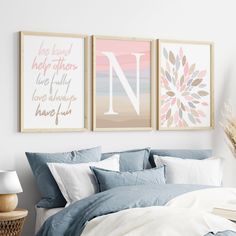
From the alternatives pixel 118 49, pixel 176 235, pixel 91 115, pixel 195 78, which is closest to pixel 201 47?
pixel 195 78

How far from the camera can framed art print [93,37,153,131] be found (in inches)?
201

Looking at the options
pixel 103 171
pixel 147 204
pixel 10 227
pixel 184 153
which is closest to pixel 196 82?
pixel 184 153

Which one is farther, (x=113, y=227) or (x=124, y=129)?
(x=124, y=129)

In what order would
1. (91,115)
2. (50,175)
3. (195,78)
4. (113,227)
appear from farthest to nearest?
(195,78) < (91,115) < (50,175) < (113,227)

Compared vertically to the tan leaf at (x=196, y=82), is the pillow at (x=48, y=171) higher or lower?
lower

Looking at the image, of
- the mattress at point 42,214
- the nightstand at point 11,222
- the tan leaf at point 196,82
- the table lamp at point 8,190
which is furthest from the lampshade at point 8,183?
the tan leaf at point 196,82

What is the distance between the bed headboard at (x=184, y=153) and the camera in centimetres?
513

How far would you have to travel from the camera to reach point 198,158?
5.19 meters

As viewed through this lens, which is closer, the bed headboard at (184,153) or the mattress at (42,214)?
the mattress at (42,214)

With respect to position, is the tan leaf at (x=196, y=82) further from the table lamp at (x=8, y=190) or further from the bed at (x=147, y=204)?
the table lamp at (x=8, y=190)

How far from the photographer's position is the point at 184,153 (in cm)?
518

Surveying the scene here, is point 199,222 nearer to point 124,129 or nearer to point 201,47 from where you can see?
point 124,129

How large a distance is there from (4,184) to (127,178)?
2.92 feet

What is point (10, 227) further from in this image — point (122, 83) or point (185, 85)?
point (185, 85)
